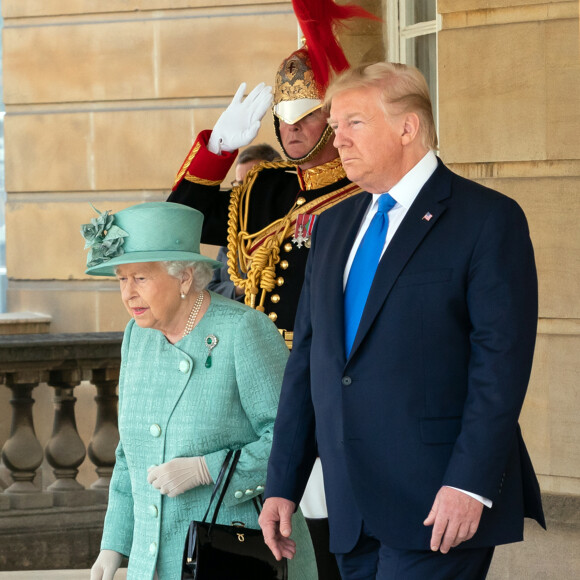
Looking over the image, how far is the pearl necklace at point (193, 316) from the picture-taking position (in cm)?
311

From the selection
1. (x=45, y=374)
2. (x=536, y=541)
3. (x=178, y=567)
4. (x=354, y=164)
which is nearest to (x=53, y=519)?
(x=45, y=374)

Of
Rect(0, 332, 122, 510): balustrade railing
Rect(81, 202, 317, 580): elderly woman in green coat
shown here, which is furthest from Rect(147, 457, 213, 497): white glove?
Rect(0, 332, 122, 510): balustrade railing

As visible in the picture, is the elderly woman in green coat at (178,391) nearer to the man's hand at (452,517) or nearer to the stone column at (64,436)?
the man's hand at (452,517)

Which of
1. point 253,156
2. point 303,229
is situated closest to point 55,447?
point 253,156

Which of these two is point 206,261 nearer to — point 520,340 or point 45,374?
point 520,340

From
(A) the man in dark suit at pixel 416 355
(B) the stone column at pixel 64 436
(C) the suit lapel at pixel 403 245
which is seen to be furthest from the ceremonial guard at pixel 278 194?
(B) the stone column at pixel 64 436

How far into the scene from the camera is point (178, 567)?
3.02m

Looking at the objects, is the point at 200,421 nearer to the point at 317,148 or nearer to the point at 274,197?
the point at 317,148

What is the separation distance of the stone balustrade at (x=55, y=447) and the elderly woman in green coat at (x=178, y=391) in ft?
9.03

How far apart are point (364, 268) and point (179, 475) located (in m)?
0.68

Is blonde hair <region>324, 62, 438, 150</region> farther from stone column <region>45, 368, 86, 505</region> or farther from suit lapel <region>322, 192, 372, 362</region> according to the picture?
stone column <region>45, 368, 86, 505</region>

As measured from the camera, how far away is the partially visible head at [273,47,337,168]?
3.91 meters

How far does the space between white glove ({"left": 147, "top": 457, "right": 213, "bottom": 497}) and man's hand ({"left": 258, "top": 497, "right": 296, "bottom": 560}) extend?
0.23 m

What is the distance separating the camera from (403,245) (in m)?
2.59
